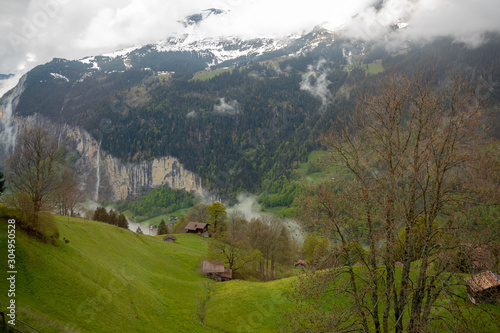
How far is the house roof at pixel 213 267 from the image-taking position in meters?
43.0

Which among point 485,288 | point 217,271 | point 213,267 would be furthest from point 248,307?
point 485,288

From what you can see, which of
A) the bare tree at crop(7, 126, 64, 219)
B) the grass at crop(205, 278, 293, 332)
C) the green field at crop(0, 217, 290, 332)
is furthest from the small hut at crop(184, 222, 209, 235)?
the bare tree at crop(7, 126, 64, 219)

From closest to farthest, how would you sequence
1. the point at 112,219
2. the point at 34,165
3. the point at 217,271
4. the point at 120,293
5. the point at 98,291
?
the point at 98,291 < the point at 120,293 < the point at 34,165 < the point at 217,271 < the point at 112,219

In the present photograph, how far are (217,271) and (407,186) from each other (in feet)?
123

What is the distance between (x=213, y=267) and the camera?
43750 millimetres

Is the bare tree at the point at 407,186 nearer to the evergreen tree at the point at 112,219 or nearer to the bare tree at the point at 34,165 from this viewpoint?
the bare tree at the point at 34,165

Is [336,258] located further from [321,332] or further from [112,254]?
[112,254]

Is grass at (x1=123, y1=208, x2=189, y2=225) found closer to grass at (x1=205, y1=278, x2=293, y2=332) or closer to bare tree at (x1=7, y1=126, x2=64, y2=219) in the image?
grass at (x1=205, y1=278, x2=293, y2=332)

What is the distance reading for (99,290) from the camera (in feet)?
74.4

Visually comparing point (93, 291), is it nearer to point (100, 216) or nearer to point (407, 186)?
point (407, 186)

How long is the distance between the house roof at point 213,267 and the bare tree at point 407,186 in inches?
1348

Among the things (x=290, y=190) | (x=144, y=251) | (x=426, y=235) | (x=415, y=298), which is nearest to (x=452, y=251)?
(x=426, y=235)

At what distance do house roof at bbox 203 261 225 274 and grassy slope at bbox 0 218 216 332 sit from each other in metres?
4.01

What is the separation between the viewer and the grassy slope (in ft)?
58.7
